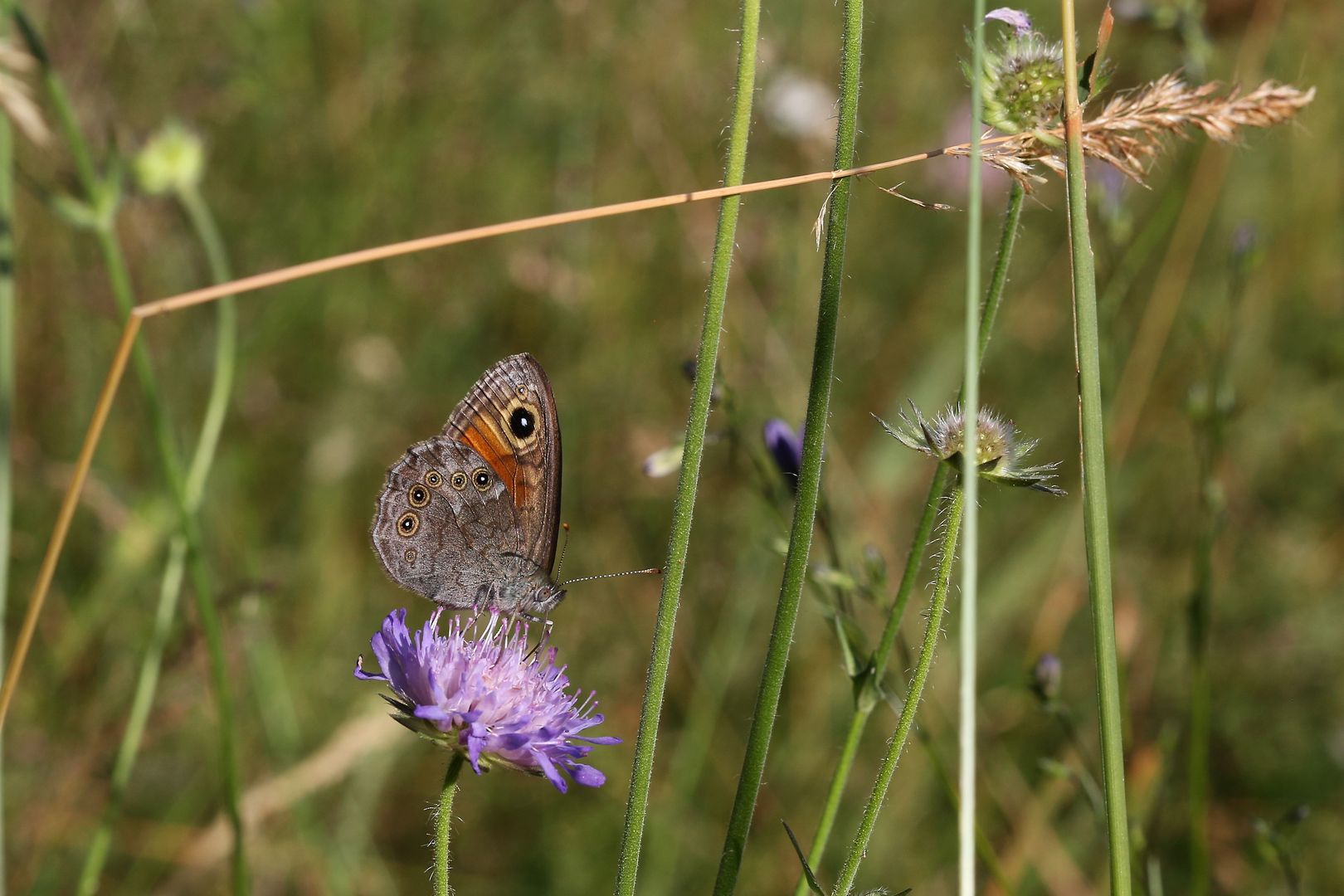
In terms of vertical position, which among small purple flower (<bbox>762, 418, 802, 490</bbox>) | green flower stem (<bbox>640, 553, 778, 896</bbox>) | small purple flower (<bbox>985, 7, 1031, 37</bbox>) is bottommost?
green flower stem (<bbox>640, 553, 778, 896</bbox>)

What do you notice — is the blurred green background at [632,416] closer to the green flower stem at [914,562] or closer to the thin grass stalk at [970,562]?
the green flower stem at [914,562]

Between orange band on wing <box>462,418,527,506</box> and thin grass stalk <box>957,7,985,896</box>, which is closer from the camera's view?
thin grass stalk <box>957,7,985,896</box>

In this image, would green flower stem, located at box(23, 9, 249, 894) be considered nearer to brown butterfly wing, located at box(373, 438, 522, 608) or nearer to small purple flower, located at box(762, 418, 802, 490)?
brown butterfly wing, located at box(373, 438, 522, 608)

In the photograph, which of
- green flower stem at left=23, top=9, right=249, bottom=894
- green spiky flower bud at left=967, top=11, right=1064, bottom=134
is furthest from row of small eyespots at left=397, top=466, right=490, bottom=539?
green spiky flower bud at left=967, top=11, right=1064, bottom=134

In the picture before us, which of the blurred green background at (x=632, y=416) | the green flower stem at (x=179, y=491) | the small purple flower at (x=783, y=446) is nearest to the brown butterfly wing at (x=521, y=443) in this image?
the small purple flower at (x=783, y=446)

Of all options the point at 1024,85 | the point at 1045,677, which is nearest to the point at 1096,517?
the point at 1024,85

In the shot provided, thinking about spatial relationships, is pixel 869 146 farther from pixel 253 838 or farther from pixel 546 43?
pixel 253 838

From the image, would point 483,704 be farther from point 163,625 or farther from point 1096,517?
point 163,625
